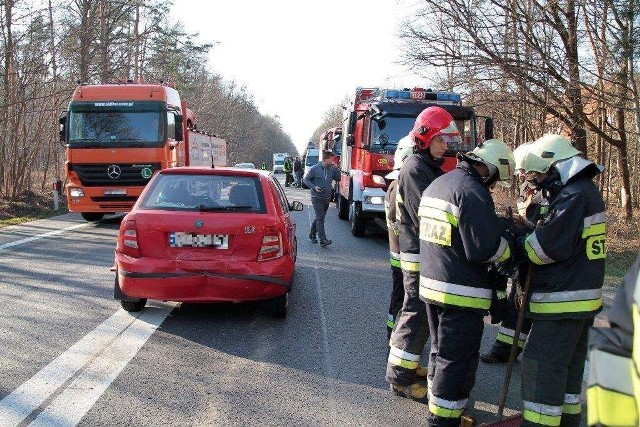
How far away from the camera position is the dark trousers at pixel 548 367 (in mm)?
3492

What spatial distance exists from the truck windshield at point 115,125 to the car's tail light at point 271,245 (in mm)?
8683

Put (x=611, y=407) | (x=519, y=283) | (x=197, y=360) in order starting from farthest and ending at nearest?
(x=197, y=360) → (x=519, y=283) → (x=611, y=407)

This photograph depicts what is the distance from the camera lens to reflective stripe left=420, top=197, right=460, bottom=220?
11.7 ft

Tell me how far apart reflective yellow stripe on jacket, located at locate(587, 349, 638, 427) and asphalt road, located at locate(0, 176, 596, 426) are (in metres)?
2.33

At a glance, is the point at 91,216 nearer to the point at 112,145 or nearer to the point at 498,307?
the point at 112,145

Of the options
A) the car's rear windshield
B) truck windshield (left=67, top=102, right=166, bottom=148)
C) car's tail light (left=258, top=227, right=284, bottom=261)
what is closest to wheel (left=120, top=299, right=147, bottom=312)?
the car's rear windshield

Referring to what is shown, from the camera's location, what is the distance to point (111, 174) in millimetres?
13922

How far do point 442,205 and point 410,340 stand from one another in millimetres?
1209

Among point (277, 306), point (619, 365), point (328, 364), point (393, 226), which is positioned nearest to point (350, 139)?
point (277, 306)

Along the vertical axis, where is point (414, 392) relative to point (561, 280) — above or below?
below

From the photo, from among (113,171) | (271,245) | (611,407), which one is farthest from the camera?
(113,171)

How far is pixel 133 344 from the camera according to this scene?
5.45 m

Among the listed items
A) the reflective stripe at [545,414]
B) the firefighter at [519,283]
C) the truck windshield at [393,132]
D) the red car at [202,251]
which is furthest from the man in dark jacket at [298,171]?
the reflective stripe at [545,414]

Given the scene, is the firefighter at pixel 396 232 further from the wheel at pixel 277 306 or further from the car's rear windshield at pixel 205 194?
the car's rear windshield at pixel 205 194
